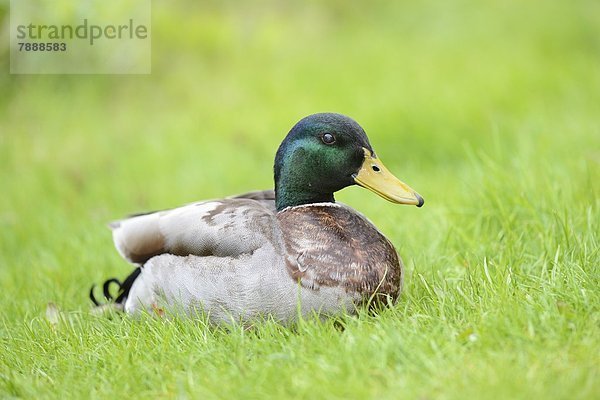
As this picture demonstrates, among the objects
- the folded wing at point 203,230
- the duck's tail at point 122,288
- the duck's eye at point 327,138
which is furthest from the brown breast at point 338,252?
the duck's tail at point 122,288

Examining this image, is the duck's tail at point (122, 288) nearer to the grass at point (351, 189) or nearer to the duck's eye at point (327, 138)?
the grass at point (351, 189)

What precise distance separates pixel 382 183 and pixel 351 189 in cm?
239

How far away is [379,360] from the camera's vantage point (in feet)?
9.15

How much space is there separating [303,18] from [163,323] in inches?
254

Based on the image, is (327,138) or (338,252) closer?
(338,252)

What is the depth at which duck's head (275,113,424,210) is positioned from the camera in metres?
3.49

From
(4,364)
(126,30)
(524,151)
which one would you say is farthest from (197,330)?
(126,30)

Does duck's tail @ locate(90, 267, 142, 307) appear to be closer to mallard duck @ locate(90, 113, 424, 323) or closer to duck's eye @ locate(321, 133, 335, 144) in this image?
mallard duck @ locate(90, 113, 424, 323)

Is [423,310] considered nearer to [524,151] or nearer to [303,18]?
[524,151]

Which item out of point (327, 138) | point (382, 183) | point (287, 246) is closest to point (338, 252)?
point (287, 246)

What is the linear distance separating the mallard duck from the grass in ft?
0.40

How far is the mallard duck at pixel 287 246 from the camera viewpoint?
10.6 feet

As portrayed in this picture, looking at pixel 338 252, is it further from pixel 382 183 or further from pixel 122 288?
pixel 122 288

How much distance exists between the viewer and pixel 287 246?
335 cm
